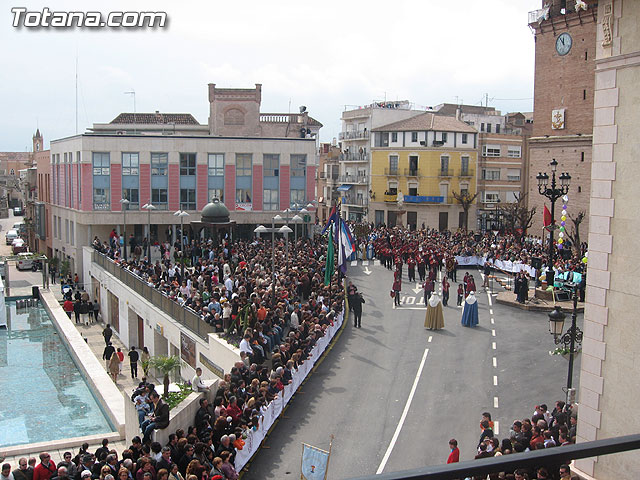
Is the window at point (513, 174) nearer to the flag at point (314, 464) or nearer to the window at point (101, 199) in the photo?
the window at point (101, 199)

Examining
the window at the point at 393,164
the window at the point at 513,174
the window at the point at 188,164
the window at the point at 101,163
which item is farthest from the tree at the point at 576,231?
the window at the point at 101,163

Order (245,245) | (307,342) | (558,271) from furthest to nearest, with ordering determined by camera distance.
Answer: (245,245), (558,271), (307,342)

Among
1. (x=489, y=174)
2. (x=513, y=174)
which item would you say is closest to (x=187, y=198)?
(x=489, y=174)

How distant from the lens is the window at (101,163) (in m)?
50.0

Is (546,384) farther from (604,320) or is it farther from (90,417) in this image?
(90,417)

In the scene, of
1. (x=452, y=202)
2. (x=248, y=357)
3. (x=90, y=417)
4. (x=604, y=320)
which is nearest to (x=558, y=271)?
(x=248, y=357)

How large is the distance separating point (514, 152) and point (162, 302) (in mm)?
57101

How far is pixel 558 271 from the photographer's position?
33.6m

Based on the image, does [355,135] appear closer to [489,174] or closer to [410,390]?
[489,174]

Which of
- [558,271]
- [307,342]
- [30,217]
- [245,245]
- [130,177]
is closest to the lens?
[307,342]

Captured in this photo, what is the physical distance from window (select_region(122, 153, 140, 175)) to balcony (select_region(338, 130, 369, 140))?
1394 inches

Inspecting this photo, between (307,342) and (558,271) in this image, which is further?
(558,271)

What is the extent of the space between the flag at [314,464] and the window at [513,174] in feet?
219

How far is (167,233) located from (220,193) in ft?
16.4
